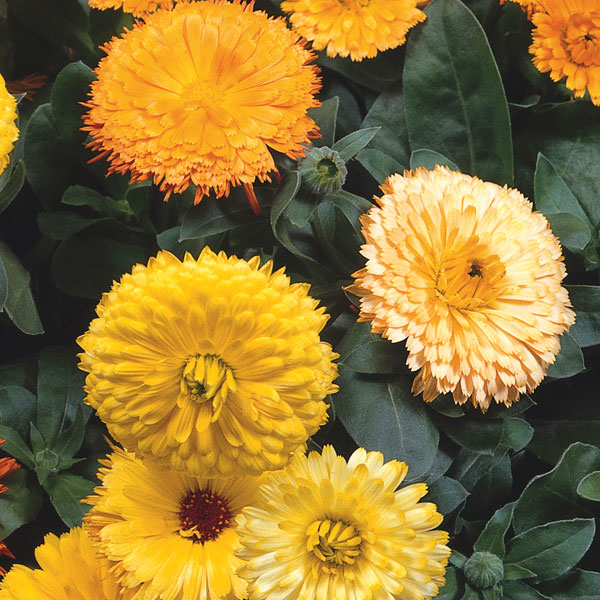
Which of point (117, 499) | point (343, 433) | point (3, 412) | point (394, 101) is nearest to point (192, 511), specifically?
point (117, 499)

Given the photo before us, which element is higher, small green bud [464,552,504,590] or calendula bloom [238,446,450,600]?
calendula bloom [238,446,450,600]

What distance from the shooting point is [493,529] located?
2.61 feet

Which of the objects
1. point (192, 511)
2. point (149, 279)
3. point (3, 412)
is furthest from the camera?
point (3, 412)

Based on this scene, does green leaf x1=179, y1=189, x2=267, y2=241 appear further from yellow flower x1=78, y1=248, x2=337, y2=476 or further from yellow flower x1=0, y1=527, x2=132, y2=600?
yellow flower x1=0, y1=527, x2=132, y2=600

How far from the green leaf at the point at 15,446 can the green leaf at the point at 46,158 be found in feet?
0.93

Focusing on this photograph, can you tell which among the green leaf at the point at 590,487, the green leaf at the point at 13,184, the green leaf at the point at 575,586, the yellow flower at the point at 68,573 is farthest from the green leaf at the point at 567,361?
the green leaf at the point at 13,184

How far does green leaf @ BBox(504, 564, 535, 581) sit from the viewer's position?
30.8 inches

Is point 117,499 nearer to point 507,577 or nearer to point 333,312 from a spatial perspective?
point 333,312

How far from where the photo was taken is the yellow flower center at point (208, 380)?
2.01ft

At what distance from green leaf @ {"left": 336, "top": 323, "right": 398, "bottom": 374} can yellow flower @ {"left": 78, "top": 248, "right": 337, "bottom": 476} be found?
12 centimetres

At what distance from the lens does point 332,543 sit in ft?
2.14

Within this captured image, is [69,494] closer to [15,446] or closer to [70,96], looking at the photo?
[15,446]

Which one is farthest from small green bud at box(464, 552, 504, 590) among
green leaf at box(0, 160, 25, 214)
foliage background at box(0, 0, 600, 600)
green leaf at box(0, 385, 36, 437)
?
green leaf at box(0, 160, 25, 214)

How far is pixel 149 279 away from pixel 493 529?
46 cm
